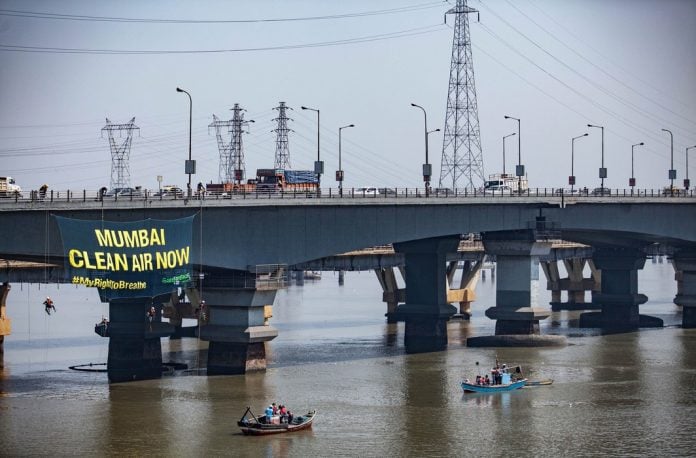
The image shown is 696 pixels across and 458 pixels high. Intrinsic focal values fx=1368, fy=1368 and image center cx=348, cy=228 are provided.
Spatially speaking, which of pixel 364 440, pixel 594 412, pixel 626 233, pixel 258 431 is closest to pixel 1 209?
pixel 258 431

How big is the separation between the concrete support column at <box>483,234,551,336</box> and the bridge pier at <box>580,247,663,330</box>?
27702mm

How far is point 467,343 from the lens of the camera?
5012 inches

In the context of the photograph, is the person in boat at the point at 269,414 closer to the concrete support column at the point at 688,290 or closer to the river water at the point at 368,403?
the river water at the point at 368,403

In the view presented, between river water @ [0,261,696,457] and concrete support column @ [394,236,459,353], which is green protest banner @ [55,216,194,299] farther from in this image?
concrete support column @ [394,236,459,353]

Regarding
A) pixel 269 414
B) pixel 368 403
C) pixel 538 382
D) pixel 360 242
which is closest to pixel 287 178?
pixel 360 242

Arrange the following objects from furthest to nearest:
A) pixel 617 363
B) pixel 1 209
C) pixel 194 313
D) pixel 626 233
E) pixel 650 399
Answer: pixel 626 233 < pixel 194 313 < pixel 617 363 < pixel 650 399 < pixel 1 209

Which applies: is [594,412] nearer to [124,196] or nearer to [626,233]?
[124,196]

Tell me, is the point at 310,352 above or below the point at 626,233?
below

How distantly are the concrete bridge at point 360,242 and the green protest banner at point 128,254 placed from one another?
0.86 m

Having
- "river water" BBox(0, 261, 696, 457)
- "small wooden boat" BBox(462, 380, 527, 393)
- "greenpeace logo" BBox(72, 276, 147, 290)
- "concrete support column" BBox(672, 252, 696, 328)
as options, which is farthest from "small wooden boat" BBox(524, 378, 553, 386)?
"concrete support column" BBox(672, 252, 696, 328)

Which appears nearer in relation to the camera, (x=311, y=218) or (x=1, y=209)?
(x=1, y=209)

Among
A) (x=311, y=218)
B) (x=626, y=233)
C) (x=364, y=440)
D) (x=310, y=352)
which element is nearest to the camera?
(x=364, y=440)

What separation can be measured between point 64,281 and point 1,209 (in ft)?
100

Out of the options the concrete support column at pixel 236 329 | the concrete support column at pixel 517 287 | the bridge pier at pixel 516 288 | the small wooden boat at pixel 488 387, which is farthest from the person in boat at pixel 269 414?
the concrete support column at pixel 517 287
